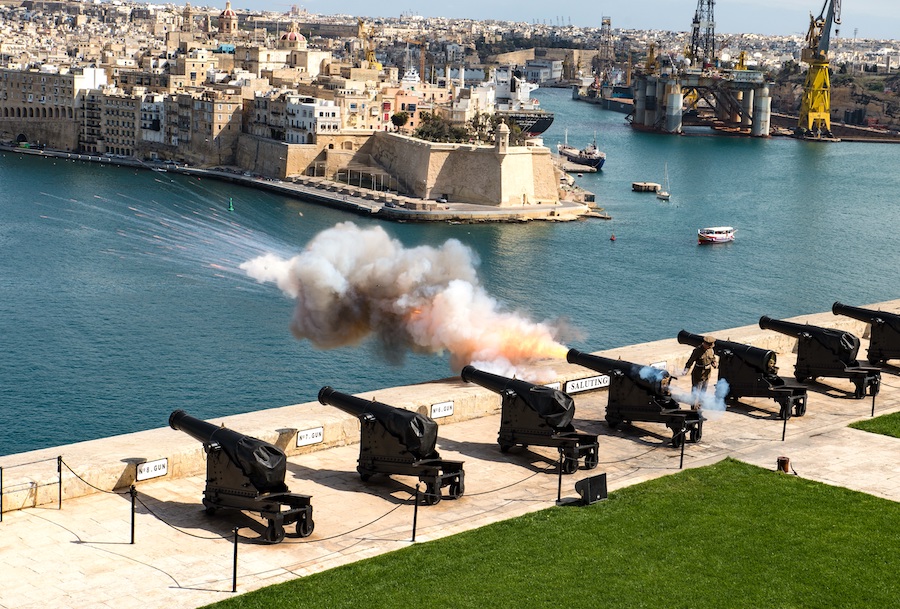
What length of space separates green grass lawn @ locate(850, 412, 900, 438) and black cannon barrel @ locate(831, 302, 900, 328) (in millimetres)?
2309

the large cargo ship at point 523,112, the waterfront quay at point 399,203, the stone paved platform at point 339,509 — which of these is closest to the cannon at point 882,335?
the stone paved platform at point 339,509

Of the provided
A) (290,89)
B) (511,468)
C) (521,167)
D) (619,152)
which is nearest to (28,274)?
(521,167)

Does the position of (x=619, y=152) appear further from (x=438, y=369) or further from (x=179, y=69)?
(x=438, y=369)

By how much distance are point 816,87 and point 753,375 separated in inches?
3975

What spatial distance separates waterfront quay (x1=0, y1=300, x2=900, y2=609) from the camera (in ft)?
29.0

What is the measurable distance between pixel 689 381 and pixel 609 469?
10.5 feet

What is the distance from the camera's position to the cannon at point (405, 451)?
10430mm

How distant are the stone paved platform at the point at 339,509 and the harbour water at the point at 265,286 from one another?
436cm

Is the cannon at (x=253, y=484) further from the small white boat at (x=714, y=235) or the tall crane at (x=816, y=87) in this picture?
the tall crane at (x=816, y=87)

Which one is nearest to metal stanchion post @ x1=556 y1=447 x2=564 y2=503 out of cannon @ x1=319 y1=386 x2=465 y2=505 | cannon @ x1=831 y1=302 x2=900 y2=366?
cannon @ x1=319 y1=386 x2=465 y2=505

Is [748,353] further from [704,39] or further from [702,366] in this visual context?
[704,39]

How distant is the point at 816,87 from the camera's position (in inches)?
4294

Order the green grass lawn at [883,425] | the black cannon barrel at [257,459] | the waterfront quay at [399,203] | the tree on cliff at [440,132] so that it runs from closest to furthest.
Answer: the black cannon barrel at [257,459]
the green grass lawn at [883,425]
the waterfront quay at [399,203]
the tree on cliff at [440,132]

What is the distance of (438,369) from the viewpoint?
1155 inches
